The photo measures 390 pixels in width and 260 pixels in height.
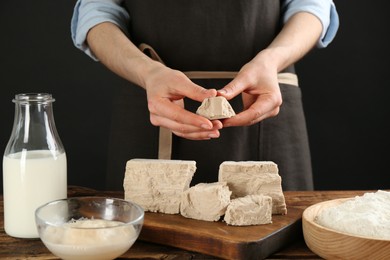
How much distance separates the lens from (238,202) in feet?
4.48

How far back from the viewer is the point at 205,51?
1953mm

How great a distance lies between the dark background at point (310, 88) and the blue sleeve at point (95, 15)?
85cm

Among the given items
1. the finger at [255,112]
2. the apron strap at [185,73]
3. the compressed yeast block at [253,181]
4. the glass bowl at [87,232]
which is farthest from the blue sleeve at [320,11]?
the glass bowl at [87,232]

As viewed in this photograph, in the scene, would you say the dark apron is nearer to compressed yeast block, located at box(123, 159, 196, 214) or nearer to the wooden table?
compressed yeast block, located at box(123, 159, 196, 214)

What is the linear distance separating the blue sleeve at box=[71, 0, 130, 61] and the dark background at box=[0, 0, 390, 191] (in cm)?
85

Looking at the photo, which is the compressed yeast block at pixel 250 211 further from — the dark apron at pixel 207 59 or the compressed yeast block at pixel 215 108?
the dark apron at pixel 207 59

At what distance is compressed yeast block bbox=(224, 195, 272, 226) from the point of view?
134 cm

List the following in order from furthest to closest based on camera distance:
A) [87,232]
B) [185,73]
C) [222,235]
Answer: [185,73] → [222,235] → [87,232]

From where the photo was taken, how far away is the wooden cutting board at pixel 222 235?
4.13ft

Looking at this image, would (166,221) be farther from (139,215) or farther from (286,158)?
(286,158)

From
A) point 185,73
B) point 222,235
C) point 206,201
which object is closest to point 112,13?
point 185,73

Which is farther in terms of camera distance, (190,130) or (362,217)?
(190,130)

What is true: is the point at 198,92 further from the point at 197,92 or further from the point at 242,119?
the point at 242,119

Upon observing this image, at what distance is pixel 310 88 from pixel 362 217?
5.57 ft
